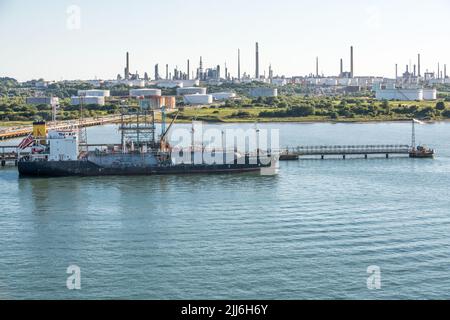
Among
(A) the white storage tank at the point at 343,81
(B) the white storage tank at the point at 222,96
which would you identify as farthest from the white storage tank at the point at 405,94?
(A) the white storage tank at the point at 343,81

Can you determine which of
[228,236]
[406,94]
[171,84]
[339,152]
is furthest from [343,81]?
[228,236]

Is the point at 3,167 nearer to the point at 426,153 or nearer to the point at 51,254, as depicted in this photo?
the point at 51,254

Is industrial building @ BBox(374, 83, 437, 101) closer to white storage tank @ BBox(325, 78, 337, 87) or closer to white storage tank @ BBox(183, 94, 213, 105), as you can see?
white storage tank @ BBox(183, 94, 213, 105)

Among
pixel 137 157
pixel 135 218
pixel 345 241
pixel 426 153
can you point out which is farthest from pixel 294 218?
pixel 426 153

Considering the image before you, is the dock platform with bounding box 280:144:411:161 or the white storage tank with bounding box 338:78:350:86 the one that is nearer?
the dock platform with bounding box 280:144:411:161

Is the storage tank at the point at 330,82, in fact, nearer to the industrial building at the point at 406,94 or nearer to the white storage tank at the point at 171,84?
the white storage tank at the point at 171,84

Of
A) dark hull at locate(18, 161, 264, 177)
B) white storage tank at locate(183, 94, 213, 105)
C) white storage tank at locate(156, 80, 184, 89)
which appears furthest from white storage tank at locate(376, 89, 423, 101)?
dark hull at locate(18, 161, 264, 177)

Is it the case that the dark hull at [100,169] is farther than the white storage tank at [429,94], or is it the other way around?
the white storage tank at [429,94]
